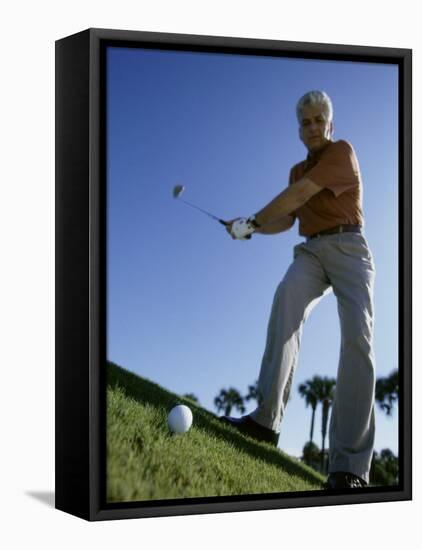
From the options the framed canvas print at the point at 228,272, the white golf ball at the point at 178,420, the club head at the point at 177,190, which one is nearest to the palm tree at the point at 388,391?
the framed canvas print at the point at 228,272

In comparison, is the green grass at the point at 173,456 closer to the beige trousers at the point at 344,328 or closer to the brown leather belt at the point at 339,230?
the beige trousers at the point at 344,328

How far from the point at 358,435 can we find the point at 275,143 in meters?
2.07

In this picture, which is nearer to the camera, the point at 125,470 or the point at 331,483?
the point at 125,470

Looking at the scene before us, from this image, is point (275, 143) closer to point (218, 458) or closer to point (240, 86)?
point (240, 86)

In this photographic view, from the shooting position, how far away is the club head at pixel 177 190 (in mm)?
9539

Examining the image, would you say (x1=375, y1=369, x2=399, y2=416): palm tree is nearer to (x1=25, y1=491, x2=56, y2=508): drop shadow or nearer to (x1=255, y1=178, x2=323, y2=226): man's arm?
(x1=255, y1=178, x2=323, y2=226): man's arm

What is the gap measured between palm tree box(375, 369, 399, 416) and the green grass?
74 centimetres

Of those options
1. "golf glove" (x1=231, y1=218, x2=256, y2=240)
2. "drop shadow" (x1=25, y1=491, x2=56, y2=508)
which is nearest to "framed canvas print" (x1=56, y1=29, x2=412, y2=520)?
"golf glove" (x1=231, y1=218, x2=256, y2=240)

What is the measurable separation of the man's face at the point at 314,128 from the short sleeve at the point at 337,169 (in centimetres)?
8

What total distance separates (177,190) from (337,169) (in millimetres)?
1194

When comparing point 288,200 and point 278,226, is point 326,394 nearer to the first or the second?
point 278,226

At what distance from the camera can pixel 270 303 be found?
32.6ft

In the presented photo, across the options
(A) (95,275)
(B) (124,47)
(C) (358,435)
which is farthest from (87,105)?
(C) (358,435)

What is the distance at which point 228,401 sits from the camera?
978 cm
